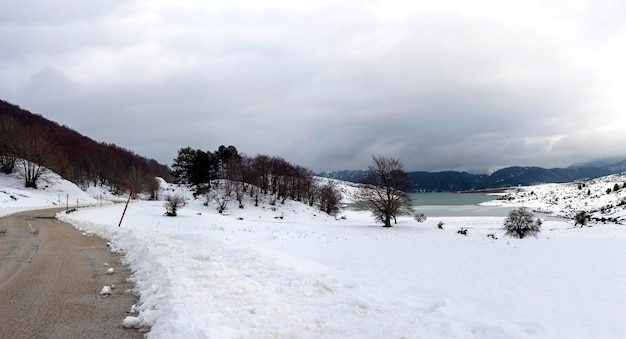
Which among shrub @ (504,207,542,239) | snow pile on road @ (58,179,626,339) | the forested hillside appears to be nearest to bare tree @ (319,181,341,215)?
the forested hillside

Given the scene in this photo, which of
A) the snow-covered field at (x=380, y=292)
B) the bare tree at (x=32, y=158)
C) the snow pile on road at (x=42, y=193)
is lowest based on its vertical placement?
the snow-covered field at (x=380, y=292)

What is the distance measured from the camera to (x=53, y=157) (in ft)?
242

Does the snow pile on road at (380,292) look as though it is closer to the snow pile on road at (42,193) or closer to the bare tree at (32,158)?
the snow pile on road at (42,193)

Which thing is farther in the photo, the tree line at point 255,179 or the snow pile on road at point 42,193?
the tree line at point 255,179

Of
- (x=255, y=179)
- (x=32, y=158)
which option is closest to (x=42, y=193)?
(x=32, y=158)

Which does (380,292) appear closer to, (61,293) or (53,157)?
(61,293)

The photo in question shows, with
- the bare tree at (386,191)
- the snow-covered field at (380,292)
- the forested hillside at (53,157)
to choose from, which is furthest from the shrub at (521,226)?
the forested hillside at (53,157)

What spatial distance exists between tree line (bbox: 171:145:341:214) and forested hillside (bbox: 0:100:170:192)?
39.6 ft

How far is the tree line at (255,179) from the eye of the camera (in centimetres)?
7775

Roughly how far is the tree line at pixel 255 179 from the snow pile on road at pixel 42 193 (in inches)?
926

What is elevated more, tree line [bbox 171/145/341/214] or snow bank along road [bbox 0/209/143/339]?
tree line [bbox 171/145/341/214]

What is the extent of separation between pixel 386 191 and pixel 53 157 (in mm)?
69786

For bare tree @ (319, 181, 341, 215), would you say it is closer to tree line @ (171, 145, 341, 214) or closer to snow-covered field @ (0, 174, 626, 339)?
tree line @ (171, 145, 341, 214)

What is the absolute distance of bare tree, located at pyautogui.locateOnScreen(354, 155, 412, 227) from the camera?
4441 cm
